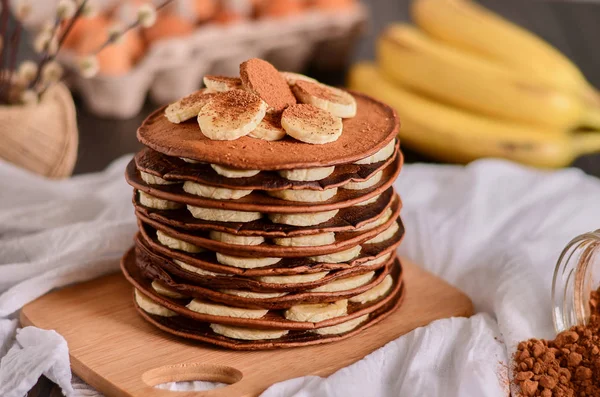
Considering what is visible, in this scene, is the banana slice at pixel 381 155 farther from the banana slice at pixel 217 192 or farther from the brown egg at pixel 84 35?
the brown egg at pixel 84 35

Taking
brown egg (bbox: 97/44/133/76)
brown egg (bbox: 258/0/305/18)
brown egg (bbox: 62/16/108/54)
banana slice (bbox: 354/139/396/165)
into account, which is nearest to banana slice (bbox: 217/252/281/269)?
banana slice (bbox: 354/139/396/165)

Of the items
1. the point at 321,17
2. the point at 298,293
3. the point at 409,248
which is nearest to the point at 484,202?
the point at 409,248

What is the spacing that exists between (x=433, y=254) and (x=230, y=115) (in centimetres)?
96

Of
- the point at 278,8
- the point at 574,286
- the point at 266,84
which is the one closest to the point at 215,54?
the point at 278,8

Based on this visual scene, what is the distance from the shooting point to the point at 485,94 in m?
3.82

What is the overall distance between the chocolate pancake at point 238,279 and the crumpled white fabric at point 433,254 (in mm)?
208

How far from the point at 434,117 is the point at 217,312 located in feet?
6.74

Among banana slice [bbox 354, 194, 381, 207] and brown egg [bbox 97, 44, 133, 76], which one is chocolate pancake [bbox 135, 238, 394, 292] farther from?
brown egg [bbox 97, 44, 133, 76]

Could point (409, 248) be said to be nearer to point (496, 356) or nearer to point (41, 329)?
point (496, 356)

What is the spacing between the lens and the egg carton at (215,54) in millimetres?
4004

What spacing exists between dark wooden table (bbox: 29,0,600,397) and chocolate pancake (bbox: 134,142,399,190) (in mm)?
1705

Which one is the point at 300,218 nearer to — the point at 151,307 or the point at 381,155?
the point at 381,155

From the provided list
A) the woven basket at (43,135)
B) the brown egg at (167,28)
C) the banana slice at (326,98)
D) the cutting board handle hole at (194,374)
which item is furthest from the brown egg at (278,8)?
the cutting board handle hole at (194,374)

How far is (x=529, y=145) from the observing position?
12.1 feet
